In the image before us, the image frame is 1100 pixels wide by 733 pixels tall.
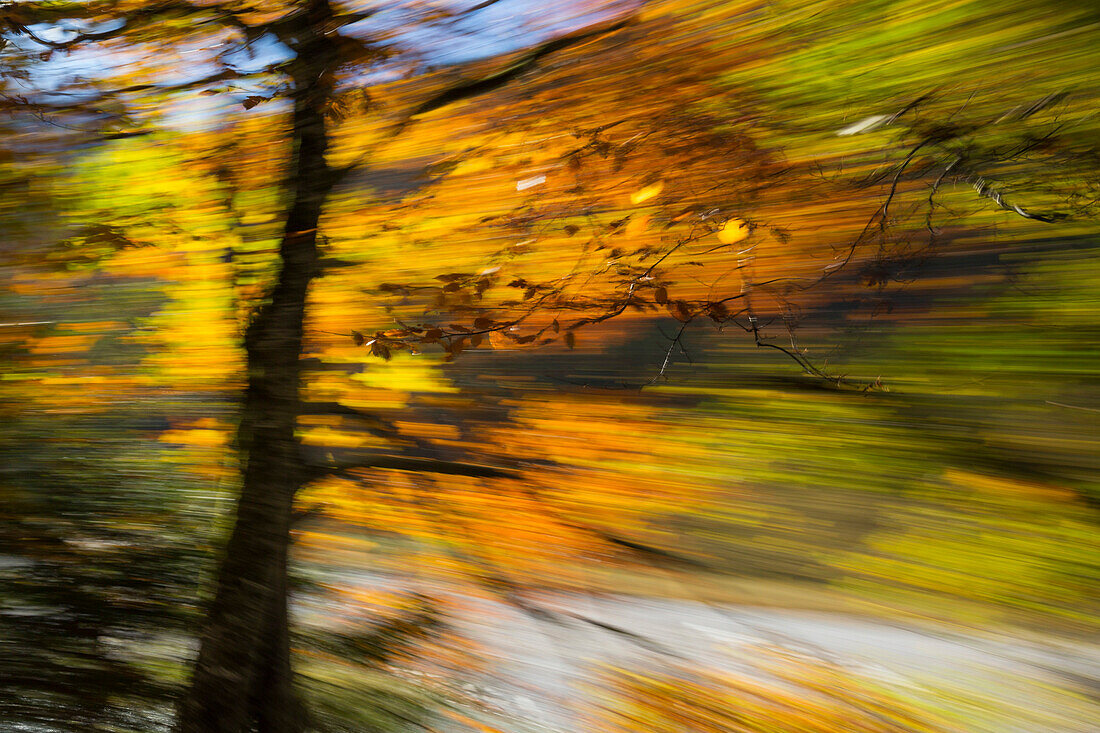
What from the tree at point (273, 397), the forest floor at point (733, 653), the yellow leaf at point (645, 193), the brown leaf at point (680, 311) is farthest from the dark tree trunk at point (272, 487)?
the brown leaf at point (680, 311)

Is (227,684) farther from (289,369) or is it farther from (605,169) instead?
(605,169)

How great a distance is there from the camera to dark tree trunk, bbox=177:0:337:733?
1.64m

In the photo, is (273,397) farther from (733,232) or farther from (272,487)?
(733,232)

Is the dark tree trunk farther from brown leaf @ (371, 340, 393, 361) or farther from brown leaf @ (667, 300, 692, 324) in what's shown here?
brown leaf @ (667, 300, 692, 324)

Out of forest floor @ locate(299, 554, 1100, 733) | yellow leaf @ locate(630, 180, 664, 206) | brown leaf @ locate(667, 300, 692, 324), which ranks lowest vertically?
forest floor @ locate(299, 554, 1100, 733)

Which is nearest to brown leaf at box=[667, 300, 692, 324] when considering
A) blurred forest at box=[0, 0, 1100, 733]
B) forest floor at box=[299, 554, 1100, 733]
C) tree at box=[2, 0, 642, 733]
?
blurred forest at box=[0, 0, 1100, 733]

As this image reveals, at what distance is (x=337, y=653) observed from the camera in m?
1.62

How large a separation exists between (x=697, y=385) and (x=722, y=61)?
63 centimetres

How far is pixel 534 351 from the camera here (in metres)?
1.42

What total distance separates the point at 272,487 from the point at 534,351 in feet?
2.64

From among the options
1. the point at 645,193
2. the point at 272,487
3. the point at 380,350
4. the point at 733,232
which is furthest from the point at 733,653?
the point at 272,487

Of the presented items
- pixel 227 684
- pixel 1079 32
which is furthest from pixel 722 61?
pixel 227 684

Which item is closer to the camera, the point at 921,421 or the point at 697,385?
the point at 921,421

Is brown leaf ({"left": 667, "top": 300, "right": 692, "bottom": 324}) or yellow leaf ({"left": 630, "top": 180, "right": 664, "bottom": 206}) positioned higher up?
yellow leaf ({"left": 630, "top": 180, "right": 664, "bottom": 206})
